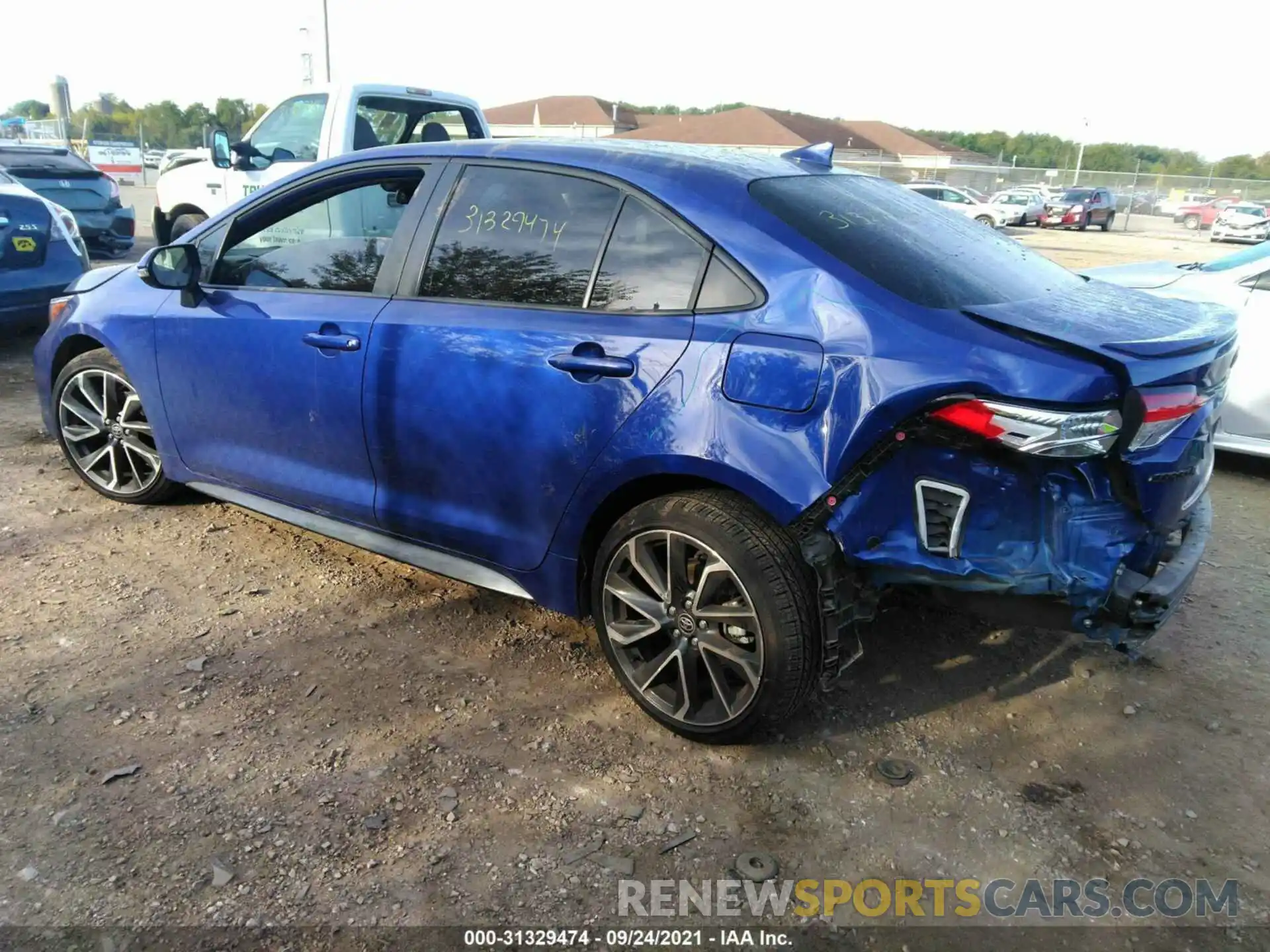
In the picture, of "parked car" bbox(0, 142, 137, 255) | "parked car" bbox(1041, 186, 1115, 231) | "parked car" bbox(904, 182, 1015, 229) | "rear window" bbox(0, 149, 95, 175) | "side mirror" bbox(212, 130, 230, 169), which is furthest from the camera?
"parked car" bbox(1041, 186, 1115, 231)

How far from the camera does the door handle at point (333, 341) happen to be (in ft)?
10.8

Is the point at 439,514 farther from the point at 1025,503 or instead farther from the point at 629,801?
the point at 1025,503

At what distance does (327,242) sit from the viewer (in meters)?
3.60

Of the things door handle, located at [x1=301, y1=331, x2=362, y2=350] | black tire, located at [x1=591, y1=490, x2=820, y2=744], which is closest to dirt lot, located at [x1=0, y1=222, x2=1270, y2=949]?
black tire, located at [x1=591, y1=490, x2=820, y2=744]

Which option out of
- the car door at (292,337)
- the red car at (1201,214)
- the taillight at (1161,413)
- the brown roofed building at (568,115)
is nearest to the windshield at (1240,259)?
the taillight at (1161,413)

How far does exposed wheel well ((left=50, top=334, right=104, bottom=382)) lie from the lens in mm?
4379

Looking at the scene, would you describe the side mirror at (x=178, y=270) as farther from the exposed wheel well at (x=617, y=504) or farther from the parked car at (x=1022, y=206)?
the parked car at (x=1022, y=206)

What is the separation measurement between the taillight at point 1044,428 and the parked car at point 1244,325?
136 inches

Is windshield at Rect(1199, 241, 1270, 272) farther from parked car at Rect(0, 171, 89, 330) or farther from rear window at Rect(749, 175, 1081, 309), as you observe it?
parked car at Rect(0, 171, 89, 330)

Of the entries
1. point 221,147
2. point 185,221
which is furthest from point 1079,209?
point 221,147

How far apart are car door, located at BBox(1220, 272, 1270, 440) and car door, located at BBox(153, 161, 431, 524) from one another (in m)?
4.80

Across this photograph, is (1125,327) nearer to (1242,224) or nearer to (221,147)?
(221,147)

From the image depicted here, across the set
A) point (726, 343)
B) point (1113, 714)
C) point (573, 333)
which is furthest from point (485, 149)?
point (1113, 714)

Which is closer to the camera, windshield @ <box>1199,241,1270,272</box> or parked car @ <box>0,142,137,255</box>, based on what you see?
windshield @ <box>1199,241,1270,272</box>
